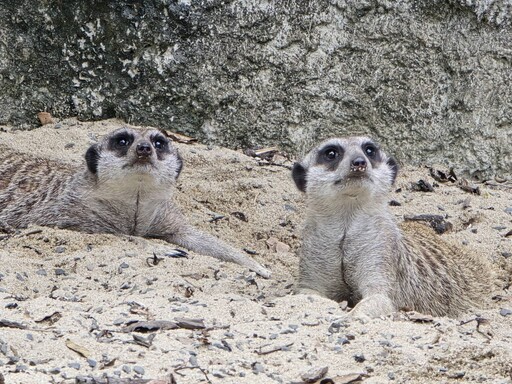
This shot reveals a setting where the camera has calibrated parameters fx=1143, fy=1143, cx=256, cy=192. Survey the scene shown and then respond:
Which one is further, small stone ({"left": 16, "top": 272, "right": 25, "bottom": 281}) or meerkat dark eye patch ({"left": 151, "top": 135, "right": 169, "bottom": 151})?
meerkat dark eye patch ({"left": 151, "top": 135, "right": 169, "bottom": 151})

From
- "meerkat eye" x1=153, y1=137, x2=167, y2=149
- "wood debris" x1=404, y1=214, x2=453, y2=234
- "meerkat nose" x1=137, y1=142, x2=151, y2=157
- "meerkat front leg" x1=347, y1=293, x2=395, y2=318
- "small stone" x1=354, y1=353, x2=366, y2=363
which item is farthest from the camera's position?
"wood debris" x1=404, y1=214, x2=453, y2=234

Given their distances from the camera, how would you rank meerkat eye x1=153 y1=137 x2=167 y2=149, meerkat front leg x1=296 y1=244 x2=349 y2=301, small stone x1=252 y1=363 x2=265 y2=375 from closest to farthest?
small stone x1=252 y1=363 x2=265 y2=375, meerkat front leg x1=296 y1=244 x2=349 y2=301, meerkat eye x1=153 y1=137 x2=167 y2=149

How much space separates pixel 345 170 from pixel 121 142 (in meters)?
1.51

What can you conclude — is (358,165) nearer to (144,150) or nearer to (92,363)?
(144,150)

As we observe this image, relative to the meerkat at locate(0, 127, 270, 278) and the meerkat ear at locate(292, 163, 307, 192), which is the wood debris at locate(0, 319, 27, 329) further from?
the meerkat at locate(0, 127, 270, 278)

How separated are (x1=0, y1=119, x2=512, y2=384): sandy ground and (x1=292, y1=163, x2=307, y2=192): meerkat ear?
0.46m

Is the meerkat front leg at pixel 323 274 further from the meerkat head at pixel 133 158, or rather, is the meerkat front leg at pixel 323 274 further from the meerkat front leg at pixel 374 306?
the meerkat head at pixel 133 158

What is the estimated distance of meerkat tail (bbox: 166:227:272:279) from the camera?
5480 mm

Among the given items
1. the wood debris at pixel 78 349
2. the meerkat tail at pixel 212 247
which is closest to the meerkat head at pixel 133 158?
the meerkat tail at pixel 212 247

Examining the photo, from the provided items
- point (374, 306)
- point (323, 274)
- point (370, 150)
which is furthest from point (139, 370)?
point (370, 150)

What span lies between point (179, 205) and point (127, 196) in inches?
20.0

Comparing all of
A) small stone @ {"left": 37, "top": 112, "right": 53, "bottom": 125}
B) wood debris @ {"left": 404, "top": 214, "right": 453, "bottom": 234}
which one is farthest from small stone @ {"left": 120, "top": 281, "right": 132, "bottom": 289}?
small stone @ {"left": 37, "top": 112, "right": 53, "bottom": 125}

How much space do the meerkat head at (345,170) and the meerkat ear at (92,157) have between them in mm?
1306

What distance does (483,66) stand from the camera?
704 cm
